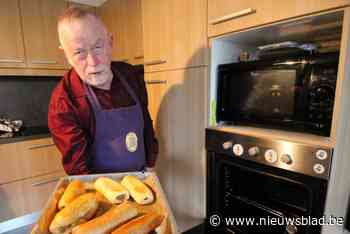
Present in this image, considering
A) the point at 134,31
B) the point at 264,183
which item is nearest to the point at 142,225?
the point at 264,183

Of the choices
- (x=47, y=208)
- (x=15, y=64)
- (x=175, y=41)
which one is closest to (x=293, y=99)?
(x=175, y=41)

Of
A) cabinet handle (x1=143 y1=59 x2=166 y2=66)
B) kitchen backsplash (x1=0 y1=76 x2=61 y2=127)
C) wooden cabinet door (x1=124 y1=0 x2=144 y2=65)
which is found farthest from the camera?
kitchen backsplash (x1=0 y1=76 x2=61 y2=127)

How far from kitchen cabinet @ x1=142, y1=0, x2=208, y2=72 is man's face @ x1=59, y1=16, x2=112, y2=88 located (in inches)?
13.4

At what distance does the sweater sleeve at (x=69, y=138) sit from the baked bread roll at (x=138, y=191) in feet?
0.82

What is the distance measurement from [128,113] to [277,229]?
0.68 metres

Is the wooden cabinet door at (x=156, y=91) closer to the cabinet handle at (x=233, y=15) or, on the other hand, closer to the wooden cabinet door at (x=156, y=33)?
the wooden cabinet door at (x=156, y=33)

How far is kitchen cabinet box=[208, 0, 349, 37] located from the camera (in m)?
0.55

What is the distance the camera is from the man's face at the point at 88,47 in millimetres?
632

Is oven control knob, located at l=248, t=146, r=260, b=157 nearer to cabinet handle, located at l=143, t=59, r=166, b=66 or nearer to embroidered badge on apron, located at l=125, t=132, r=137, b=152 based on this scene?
embroidered badge on apron, located at l=125, t=132, r=137, b=152

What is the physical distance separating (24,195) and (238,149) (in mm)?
1581

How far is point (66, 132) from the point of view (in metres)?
0.71

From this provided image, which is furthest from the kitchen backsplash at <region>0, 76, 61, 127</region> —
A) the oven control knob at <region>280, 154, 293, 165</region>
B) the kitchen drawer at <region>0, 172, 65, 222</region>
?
the oven control knob at <region>280, 154, 293, 165</region>

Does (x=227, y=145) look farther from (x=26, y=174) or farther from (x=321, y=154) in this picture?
(x=26, y=174)

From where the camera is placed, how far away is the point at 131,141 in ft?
2.65
